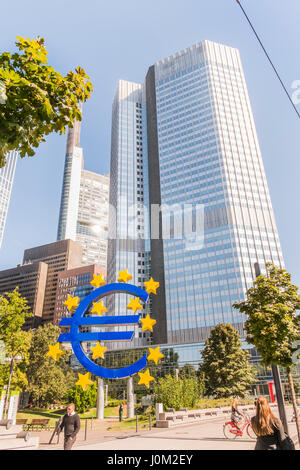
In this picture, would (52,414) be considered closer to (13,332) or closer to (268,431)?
(13,332)

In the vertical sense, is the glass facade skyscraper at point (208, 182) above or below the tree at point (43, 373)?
above

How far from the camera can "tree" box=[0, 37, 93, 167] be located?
650 centimetres

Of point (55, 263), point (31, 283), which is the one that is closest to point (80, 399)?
point (31, 283)

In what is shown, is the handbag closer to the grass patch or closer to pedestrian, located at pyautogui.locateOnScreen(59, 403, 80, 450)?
pedestrian, located at pyautogui.locateOnScreen(59, 403, 80, 450)

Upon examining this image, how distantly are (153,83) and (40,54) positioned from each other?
146609 mm

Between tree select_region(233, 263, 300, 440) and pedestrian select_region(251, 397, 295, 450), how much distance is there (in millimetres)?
9755

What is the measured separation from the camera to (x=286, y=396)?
5800cm

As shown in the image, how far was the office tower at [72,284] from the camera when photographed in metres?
Answer: 167

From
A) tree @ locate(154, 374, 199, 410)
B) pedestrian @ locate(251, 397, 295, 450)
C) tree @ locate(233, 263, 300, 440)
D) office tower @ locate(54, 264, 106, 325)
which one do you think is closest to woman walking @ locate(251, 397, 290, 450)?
pedestrian @ locate(251, 397, 295, 450)

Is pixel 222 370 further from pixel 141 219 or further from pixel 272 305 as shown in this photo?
pixel 141 219

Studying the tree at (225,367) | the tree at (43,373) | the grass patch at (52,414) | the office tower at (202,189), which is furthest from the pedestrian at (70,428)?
the office tower at (202,189)

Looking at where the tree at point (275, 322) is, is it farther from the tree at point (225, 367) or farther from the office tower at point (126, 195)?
the office tower at point (126, 195)

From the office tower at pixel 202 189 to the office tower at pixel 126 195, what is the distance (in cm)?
98

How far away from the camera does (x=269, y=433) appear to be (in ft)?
20.2
